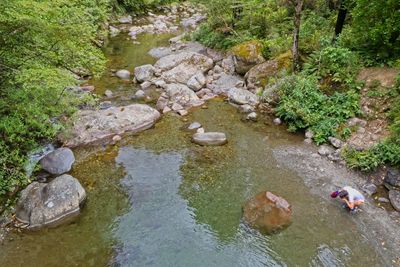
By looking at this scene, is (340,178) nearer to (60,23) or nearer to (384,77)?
(384,77)

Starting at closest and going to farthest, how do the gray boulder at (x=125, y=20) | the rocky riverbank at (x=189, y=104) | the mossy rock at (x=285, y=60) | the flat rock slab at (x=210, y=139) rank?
the rocky riverbank at (x=189, y=104) < the flat rock slab at (x=210, y=139) < the mossy rock at (x=285, y=60) < the gray boulder at (x=125, y=20)

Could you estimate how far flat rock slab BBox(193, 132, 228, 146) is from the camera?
40.2ft

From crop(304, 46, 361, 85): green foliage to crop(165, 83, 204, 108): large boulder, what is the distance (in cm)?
542

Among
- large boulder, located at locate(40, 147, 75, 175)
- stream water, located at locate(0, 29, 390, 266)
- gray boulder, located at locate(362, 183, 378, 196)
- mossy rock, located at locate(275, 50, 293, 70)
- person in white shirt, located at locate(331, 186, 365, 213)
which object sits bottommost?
gray boulder, located at locate(362, 183, 378, 196)

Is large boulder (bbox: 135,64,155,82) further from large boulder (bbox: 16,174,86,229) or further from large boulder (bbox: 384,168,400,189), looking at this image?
large boulder (bbox: 384,168,400,189)

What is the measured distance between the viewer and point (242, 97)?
49.8ft

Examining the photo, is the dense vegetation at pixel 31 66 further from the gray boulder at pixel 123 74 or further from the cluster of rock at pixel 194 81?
the gray boulder at pixel 123 74

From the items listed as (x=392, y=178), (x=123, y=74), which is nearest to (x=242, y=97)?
(x=123, y=74)

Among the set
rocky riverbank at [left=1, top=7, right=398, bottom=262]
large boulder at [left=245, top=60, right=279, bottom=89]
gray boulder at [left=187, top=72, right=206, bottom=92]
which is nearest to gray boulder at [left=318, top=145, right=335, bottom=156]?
rocky riverbank at [left=1, top=7, right=398, bottom=262]

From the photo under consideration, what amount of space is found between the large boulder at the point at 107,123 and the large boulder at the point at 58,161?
0.96 meters

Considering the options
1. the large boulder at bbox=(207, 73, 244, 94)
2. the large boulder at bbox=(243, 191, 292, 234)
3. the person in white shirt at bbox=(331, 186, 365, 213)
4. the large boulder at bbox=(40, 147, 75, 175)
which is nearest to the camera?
the large boulder at bbox=(243, 191, 292, 234)

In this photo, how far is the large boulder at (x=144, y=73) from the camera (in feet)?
57.6

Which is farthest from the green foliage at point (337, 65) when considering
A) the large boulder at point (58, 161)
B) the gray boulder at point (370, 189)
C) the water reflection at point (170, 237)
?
the large boulder at point (58, 161)

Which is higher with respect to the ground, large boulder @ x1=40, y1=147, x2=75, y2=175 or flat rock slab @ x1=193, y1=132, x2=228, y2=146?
large boulder @ x1=40, y1=147, x2=75, y2=175
